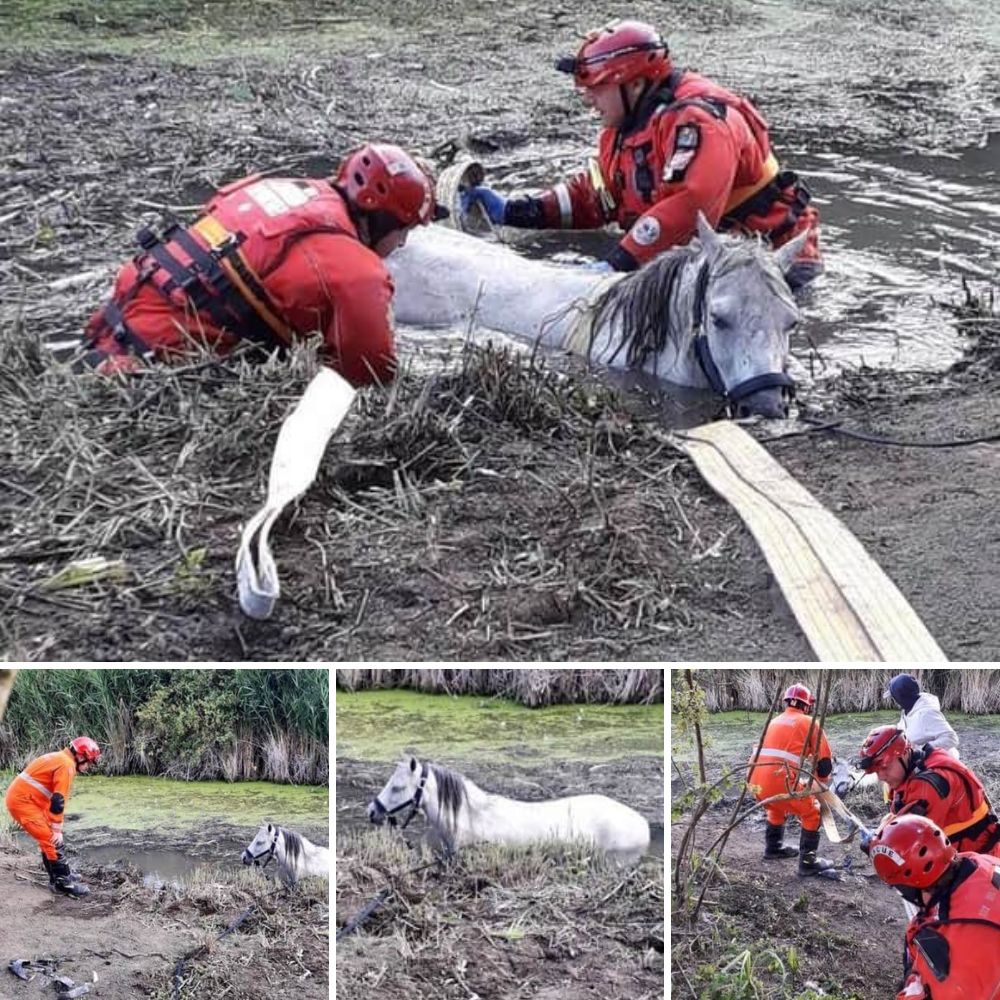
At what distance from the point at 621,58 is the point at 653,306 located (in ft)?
5.74

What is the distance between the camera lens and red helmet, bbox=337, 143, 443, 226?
21.7 ft

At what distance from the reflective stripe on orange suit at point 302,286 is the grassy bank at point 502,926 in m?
2.96

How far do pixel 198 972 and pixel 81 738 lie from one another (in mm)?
618

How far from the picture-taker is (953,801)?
3748 mm

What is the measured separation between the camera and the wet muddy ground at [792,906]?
366 cm

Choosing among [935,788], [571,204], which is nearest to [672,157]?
[571,204]

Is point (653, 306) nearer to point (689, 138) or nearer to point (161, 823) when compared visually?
point (689, 138)

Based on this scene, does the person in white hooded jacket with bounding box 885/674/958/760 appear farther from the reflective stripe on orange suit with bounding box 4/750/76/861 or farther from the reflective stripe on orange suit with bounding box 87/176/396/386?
the reflective stripe on orange suit with bounding box 87/176/396/386

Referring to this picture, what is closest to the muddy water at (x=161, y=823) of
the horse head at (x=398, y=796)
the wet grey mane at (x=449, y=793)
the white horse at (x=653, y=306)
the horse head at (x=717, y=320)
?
the horse head at (x=398, y=796)

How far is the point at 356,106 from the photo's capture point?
41.9 feet

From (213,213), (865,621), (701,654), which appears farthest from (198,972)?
(213,213)

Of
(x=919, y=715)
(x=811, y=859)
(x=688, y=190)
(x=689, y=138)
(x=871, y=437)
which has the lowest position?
(x=811, y=859)

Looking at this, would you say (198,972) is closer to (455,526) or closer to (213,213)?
(455,526)

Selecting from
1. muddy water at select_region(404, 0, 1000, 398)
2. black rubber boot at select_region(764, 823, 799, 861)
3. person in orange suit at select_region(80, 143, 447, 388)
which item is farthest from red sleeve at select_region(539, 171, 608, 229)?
black rubber boot at select_region(764, 823, 799, 861)
